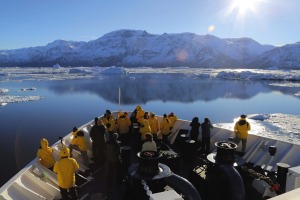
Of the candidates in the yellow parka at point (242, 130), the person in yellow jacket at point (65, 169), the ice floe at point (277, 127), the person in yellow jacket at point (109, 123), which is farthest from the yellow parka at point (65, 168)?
the ice floe at point (277, 127)

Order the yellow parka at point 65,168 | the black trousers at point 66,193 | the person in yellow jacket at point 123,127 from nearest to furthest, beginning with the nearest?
the yellow parka at point 65,168
the black trousers at point 66,193
the person in yellow jacket at point 123,127

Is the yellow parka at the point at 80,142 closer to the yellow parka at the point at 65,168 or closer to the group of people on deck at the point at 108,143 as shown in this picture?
the group of people on deck at the point at 108,143

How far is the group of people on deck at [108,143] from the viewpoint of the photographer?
5.45 meters

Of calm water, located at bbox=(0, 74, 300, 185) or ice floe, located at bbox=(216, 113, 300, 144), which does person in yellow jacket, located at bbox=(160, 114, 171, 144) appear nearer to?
calm water, located at bbox=(0, 74, 300, 185)

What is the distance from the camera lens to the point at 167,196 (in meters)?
3.13

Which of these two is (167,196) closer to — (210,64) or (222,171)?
(222,171)

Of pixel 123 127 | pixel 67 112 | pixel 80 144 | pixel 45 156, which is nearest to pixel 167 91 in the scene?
pixel 67 112

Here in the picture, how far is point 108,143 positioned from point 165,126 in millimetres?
3253

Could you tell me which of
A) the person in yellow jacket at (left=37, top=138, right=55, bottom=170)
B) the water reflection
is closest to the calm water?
the water reflection

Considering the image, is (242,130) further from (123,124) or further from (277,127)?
(277,127)

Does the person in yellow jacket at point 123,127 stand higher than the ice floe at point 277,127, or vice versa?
the person in yellow jacket at point 123,127

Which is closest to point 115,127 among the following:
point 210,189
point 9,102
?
point 210,189

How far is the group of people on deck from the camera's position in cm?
545

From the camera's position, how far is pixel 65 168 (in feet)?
17.6
